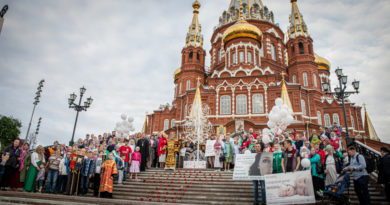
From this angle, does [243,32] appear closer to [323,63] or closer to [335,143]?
[323,63]

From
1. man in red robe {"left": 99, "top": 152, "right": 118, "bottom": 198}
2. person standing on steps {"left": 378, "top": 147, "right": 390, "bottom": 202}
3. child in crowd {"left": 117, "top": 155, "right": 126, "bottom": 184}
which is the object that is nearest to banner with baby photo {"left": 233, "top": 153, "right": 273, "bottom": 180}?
person standing on steps {"left": 378, "top": 147, "right": 390, "bottom": 202}

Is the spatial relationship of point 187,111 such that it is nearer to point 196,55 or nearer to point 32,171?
point 196,55

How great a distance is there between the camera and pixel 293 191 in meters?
6.08

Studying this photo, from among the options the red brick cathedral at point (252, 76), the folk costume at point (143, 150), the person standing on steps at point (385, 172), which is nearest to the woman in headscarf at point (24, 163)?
the folk costume at point (143, 150)

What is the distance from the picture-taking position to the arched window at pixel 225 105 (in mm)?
26289

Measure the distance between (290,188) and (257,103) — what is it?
20.2 meters

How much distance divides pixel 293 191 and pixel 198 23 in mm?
33188

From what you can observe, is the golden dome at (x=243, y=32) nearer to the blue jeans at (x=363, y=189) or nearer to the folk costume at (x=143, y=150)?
the folk costume at (x=143, y=150)

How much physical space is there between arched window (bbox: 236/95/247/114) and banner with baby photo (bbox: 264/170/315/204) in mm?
19703

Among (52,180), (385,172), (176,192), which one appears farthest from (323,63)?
(52,180)

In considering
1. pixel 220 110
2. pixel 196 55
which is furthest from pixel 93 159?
pixel 196 55

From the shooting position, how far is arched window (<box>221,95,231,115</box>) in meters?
26.3

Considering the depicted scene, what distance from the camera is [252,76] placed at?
2678 centimetres

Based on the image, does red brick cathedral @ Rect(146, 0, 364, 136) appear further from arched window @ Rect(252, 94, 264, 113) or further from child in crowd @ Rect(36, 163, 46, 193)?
child in crowd @ Rect(36, 163, 46, 193)
